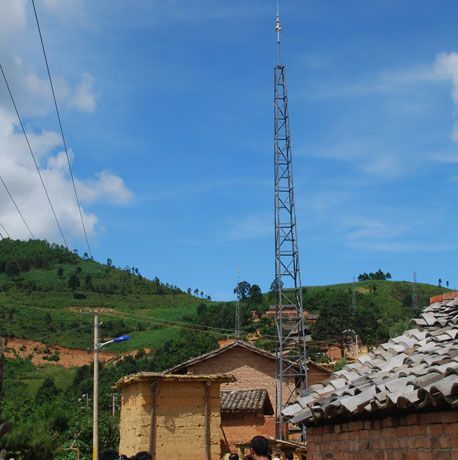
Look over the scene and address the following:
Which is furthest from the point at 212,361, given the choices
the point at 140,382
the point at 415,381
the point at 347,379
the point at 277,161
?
the point at 415,381

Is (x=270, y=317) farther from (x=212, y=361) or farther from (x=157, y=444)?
(x=157, y=444)

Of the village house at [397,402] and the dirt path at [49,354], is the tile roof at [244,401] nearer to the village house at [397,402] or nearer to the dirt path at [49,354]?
the village house at [397,402]

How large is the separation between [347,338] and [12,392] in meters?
32.7

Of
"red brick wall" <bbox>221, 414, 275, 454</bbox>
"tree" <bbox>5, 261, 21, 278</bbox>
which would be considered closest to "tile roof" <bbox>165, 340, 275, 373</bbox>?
"red brick wall" <bbox>221, 414, 275, 454</bbox>

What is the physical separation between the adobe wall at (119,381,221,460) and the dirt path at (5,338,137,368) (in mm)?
77547

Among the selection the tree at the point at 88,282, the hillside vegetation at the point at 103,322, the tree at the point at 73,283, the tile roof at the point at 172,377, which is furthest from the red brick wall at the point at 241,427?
the tree at the point at 88,282

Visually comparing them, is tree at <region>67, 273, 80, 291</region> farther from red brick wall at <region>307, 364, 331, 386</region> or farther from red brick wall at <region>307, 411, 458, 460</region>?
red brick wall at <region>307, 411, 458, 460</region>

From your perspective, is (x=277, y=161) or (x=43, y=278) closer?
(x=277, y=161)

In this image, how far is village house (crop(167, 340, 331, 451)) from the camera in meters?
30.1

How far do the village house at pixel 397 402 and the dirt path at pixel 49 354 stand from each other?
87.7 m

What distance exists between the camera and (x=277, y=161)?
105ft

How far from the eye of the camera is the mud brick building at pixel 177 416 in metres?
19.0

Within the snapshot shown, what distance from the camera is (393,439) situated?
7969 millimetres

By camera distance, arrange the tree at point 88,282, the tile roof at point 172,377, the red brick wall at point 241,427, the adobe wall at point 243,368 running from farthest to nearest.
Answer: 1. the tree at point 88,282
2. the adobe wall at point 243,368
3. the red brick wall at point 241,427
4. the tile roof at point 172,377
